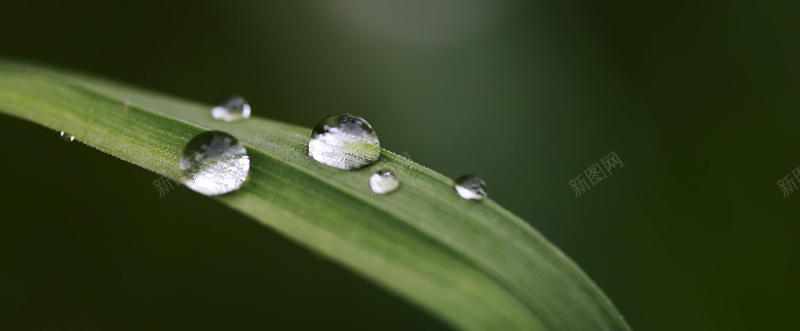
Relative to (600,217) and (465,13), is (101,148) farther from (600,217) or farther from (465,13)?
(465,13)

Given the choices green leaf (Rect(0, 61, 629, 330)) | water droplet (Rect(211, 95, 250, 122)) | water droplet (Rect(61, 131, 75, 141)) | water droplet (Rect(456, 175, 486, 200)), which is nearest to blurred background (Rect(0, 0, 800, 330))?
water droplet (Rect(211, 95, 250, 122))

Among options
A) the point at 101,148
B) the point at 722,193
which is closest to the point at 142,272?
the point at 101,148

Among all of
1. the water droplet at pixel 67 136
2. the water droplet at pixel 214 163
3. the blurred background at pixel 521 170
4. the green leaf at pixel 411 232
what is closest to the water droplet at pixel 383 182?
the green leaf at pixel 411 232

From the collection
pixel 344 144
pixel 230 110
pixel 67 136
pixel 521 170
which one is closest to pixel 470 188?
pixel 344 144

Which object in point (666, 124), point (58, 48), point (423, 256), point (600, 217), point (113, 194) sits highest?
point (58, 48)

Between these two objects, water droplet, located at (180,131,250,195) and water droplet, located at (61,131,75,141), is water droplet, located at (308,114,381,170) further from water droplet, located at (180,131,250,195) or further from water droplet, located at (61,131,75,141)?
water droplet, located at (61,131,75,141)

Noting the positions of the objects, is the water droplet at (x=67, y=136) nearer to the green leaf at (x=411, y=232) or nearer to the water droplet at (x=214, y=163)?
the green leaf at (x=411, y=232)

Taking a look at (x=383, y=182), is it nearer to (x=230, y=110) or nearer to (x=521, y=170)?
(x=230, y=110)
